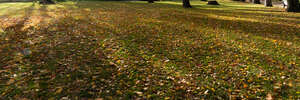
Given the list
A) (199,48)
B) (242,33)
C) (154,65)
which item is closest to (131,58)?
(154,65)

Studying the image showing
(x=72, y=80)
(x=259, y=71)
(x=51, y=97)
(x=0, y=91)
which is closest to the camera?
(x=51, y=97)

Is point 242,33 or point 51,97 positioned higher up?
point 242,33

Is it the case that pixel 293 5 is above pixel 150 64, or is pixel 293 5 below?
above

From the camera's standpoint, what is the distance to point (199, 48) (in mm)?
8375

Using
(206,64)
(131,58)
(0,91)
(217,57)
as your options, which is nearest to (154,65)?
(131,58)

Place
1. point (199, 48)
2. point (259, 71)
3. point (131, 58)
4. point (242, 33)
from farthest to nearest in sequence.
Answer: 1. point (242, 33)
2. point (199, 48)
3. point (131, 58)
4. point (259, 71)

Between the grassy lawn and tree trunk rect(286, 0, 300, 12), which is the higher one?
tree trunk rect(286, 0, 300, 12)

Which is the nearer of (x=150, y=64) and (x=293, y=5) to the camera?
(x=150, y=64)

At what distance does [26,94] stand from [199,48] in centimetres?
600

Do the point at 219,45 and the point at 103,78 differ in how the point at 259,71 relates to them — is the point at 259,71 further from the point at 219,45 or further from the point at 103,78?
the point at 103,78

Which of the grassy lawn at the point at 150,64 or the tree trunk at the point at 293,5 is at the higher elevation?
the tree trunk at the point at 293,5

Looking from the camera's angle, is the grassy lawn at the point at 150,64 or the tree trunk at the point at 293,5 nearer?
the grassy lawn at the point at 150,64

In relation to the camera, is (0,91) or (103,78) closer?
(0,91)

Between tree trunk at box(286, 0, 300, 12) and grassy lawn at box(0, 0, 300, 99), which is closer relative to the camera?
grassy lawn at box(0, 0, 300, 99)
